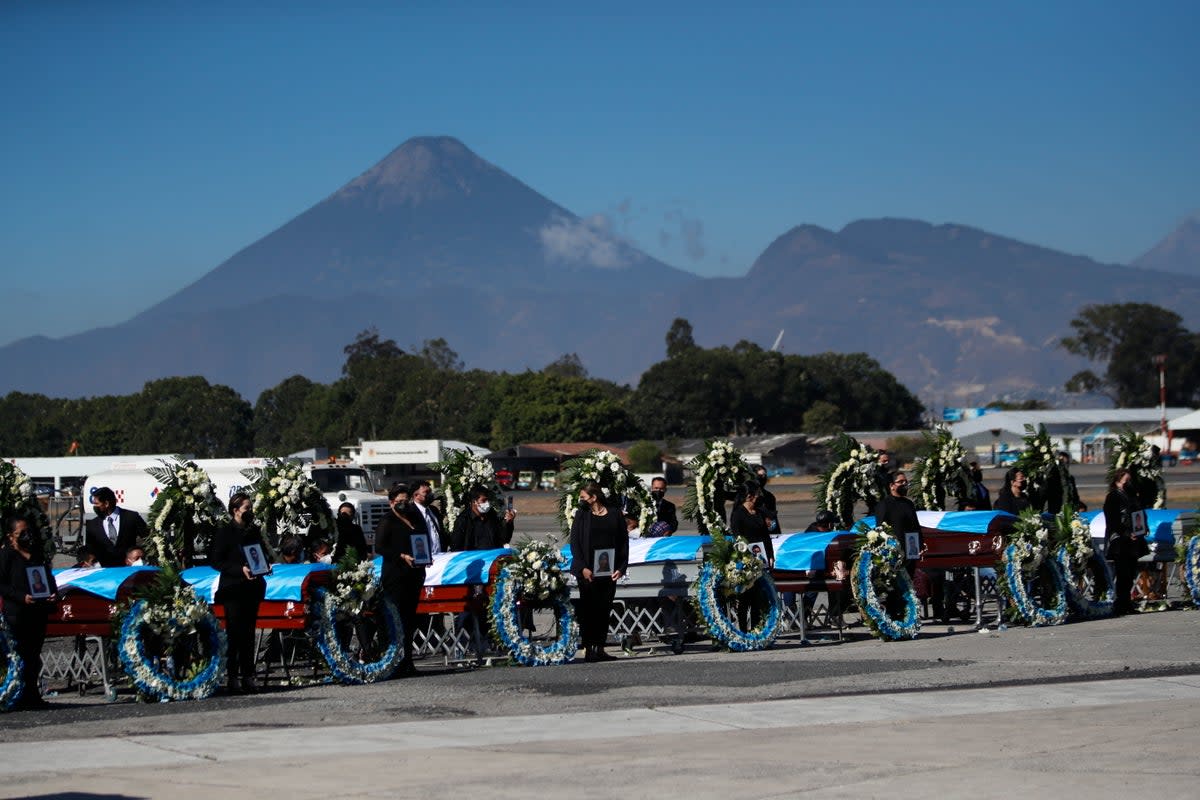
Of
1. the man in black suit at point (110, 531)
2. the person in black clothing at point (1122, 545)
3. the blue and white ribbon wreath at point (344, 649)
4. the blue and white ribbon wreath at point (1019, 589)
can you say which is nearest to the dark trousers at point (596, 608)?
the blue and white ribbon wreath at point (344, 649)

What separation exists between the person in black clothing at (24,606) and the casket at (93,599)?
73 cm

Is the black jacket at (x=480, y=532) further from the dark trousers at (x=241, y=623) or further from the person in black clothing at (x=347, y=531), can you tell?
the dark trousers at (x=241, y=623)

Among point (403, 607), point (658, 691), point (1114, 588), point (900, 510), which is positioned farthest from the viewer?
point (1114, 588)

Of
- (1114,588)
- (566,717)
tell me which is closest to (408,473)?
(1114,588)

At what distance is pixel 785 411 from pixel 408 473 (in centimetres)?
8130

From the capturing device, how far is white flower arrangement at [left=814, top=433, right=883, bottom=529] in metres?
20.4

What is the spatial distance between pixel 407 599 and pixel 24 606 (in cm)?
363

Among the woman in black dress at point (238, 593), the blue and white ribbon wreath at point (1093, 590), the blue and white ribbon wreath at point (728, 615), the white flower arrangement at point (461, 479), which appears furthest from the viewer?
the white flower arrangement at point (461, 479)

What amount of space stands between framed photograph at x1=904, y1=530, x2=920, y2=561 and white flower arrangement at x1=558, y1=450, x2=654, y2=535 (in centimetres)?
322

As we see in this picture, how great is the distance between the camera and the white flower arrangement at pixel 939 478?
2181cm

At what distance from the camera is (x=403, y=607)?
1612cm

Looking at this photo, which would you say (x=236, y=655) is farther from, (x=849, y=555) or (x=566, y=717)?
(x=849, y=555)

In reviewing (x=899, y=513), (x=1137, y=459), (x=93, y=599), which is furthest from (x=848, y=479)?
(x=93, y=599)

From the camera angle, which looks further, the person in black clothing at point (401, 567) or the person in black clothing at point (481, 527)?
the person in black clothing at point (481, 527)
